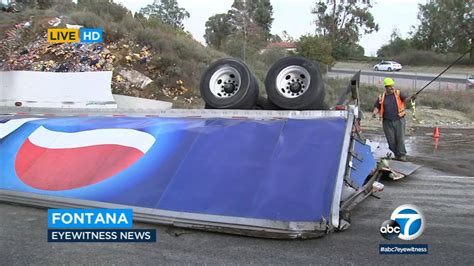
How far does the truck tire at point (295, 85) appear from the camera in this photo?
607cm

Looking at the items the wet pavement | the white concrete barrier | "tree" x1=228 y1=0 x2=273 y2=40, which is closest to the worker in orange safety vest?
the wet pavement

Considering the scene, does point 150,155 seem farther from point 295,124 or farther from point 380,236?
point 380,236

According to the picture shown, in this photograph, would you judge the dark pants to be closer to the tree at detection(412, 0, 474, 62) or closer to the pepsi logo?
the pepsi logo

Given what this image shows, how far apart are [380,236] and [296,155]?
1108 millimetres

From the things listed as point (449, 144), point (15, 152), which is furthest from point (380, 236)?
point (449, 144)

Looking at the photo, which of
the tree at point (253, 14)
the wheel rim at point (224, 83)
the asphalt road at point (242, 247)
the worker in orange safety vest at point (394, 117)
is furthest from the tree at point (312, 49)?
the asphalt road at point (242, 247)

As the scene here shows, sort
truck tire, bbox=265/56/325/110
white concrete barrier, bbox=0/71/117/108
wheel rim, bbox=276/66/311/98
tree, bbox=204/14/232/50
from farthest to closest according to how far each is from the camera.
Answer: tree, bbox=204/14/232/50
white concrete barrier, bbox=0/71/117/108
wheel rim, bbox=276/66/311/98
truck tire, bbox=265/56/325/110

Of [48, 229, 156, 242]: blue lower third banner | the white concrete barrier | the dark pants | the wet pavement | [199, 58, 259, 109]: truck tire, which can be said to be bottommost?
the wet pavement

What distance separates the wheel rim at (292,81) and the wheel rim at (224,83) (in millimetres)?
673

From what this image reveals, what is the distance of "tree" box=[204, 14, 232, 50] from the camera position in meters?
66.2

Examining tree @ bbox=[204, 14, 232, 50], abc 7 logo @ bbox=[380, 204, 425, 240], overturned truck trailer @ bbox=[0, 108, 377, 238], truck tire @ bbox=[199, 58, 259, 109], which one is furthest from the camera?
tree @ bbox=[204, 14, 232, 50]

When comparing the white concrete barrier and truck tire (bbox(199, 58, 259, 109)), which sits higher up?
truck tire (bbox(199, 58, 259, 109))

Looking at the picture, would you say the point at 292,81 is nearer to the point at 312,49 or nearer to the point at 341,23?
the point at 312,49

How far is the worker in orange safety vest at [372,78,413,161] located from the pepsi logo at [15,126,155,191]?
4662 millimetres
